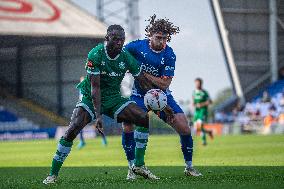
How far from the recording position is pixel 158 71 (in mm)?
11219

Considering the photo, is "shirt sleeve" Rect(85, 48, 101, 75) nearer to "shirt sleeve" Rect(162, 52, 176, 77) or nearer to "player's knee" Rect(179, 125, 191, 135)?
"shirt sleeve" Rect(162, 52, 176, 77)

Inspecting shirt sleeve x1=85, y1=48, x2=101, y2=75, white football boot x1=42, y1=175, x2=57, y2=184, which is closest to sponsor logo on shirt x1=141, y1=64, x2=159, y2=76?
shirt sleeve x1=85, y1=48, x2=101, y2=75

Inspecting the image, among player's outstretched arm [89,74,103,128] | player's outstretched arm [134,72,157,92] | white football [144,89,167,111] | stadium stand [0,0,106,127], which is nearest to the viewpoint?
player's outstretched arm [89,74,103,128]

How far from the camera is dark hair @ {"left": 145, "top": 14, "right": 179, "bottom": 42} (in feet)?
35.6

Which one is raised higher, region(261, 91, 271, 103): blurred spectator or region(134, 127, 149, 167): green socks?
region(261, 91, 271, 103): blurred spectator

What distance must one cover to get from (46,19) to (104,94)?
1411 inches

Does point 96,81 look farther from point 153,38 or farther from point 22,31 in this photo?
point 22,31

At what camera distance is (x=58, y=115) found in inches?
2056

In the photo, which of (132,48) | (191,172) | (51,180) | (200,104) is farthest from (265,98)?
(51,180)

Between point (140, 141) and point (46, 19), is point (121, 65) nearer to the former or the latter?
point (140, 141)

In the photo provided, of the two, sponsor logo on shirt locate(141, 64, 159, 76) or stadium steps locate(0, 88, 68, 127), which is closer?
sponsor logo on shirt locate(141, 64, 159, 76)

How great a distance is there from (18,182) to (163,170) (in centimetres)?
333

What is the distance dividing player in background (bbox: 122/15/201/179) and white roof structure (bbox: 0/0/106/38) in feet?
110

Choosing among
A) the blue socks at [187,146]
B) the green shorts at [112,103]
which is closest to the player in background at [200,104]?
the blue socks at [187,146]
